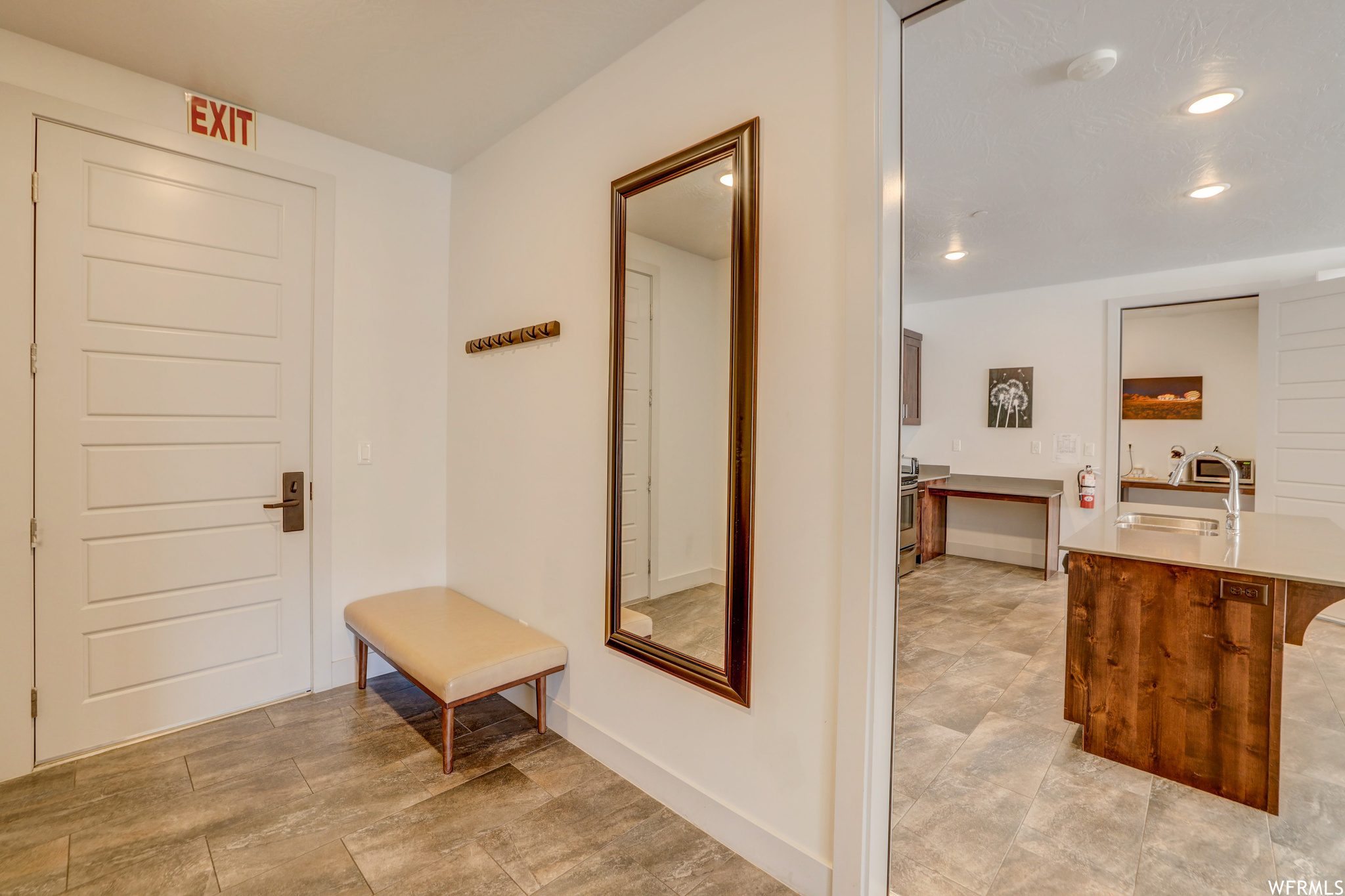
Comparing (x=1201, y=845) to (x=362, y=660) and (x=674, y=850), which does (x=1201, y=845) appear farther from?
(x=362, y=660)

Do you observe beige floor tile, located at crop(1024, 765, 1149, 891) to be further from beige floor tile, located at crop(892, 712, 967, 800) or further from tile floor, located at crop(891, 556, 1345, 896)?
beige floor tile, located at crop(892, 712, 967, 800)

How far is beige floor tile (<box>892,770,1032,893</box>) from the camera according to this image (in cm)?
168

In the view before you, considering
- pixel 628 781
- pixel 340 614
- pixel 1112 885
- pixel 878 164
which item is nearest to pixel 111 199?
pixel 340 614

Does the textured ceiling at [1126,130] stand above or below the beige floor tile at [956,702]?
above

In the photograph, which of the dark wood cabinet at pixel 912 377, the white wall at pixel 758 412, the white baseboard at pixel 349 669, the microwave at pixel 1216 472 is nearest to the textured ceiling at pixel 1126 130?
the white wall at pixel 758 412

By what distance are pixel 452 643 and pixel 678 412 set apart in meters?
1.34

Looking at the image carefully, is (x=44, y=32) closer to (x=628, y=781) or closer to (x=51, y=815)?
(x=51, y=815)

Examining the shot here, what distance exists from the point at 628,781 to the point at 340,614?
5.56ft

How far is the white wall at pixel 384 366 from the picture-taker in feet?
9.14

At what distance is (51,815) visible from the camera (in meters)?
1.85

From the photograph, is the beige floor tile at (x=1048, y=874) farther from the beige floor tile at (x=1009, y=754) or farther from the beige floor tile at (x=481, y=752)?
the beige floor tile at (x=481, y=752)

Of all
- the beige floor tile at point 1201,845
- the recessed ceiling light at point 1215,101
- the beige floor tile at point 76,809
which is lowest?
the beige floor tile at point 1201,845

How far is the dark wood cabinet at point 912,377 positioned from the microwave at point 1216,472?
2539 millimetres

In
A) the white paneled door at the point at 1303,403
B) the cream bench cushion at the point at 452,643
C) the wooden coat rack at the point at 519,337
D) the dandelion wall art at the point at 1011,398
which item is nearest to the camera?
the cream bench cushion at the point at 452,643
